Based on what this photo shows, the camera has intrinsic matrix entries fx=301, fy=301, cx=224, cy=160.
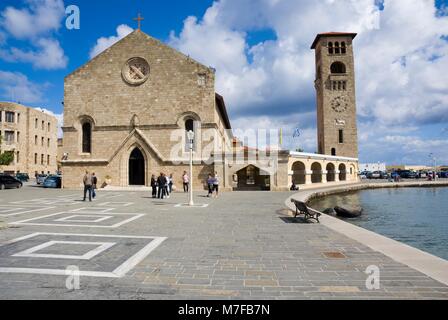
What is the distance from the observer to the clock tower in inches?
2074

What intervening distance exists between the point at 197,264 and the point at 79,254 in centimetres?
260

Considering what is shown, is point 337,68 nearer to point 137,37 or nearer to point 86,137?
point 137,37

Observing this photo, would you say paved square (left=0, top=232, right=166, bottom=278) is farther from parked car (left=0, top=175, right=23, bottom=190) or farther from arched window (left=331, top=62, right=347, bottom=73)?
arched window (left=331, top=62, right=347, bottom=73)

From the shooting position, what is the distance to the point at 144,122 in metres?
28.0

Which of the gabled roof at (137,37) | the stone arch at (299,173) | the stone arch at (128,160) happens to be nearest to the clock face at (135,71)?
the gabled roof at (137,37)

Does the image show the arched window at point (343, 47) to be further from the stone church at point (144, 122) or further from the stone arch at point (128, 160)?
the stone arch at point (128, 160)

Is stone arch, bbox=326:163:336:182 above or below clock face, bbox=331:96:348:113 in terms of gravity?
below

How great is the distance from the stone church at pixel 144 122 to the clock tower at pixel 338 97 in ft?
93.8

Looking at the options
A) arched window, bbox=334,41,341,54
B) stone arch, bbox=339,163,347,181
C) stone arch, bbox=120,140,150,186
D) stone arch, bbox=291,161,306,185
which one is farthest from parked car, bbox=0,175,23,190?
Result: arched window, bbox=334,41,341,54

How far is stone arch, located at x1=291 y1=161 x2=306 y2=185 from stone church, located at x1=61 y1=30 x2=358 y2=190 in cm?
786

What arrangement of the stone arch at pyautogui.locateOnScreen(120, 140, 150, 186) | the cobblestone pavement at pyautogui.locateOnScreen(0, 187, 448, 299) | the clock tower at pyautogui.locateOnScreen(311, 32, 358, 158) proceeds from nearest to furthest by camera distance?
the cobblestone pavement at pyautogui.locateOnScreen(0, 187, 448, 299) < the stone arch at pyautogui.locateOnScreen(120, 140, 150, 186) < the clock tower at pyautogui.locateOnScreen(311, 32, 358, 158)

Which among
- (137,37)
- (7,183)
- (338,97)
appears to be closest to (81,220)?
(137,37)

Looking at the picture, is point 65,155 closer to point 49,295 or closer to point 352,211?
point 352,211
